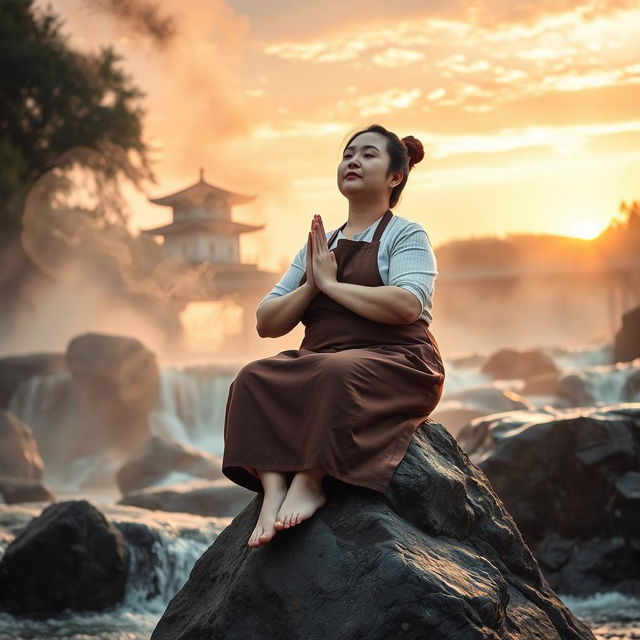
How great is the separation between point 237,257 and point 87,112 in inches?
794

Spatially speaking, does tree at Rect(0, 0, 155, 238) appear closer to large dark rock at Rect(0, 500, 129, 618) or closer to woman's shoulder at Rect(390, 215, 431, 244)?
large dark rock at Rect(0, 500, 129, 618)

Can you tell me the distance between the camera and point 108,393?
57.5ft

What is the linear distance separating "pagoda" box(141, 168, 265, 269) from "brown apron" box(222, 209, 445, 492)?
38.3m

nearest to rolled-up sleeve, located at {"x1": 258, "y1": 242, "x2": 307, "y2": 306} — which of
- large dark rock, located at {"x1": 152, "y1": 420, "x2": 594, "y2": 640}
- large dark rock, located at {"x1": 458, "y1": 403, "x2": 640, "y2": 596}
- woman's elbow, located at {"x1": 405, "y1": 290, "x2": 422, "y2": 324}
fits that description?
woman's elbow, located at {"x1": 405, "y1": 290, "x2": 422, "y2": 324}

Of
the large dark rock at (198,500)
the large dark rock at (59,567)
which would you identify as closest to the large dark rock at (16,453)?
the large dark rock at (198,500)

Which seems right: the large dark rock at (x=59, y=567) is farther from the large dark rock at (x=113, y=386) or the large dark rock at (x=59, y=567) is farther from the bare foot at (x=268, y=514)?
the large dark rock at (x=113, y=386)

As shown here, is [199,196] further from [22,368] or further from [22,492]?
[22,492]

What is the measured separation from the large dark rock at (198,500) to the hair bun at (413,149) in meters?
6.26

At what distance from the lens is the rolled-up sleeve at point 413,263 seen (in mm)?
3324

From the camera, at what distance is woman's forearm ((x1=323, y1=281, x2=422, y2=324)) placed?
3.27 meters

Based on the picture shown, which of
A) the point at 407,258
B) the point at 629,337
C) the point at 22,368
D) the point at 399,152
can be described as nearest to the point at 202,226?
the point at 22,368

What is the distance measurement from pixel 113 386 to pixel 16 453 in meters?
4.12

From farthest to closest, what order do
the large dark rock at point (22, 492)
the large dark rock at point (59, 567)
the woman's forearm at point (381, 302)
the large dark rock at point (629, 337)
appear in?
the large dark rock at point (629, 337) → the large dark rock at point (22, 492) → the large dark rock at point (59, 567) → the woman's forearm at point (381, 302)

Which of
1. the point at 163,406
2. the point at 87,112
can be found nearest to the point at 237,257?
the point at 87,112
